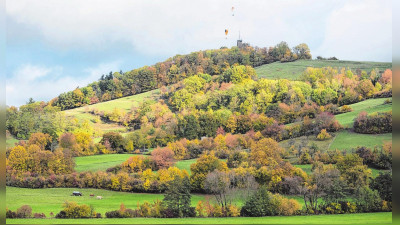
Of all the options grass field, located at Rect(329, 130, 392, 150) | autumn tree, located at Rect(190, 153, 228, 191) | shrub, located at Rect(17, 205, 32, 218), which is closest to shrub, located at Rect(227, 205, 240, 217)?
autumn tree, located at Rect(190, 153, 228, 191)

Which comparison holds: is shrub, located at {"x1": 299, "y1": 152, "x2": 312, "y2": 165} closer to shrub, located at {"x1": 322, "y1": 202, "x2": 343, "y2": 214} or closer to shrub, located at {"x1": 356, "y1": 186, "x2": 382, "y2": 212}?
shrub, located at {"x1": 356, "y1": 186, "x2": 382, "y2": 212}

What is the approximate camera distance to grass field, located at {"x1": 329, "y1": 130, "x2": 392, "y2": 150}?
62.6 metres

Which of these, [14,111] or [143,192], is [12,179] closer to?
[143,192]

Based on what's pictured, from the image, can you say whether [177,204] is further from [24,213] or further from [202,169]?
[202,169]

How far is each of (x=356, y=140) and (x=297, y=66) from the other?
79.0 m

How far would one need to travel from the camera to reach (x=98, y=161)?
71.9m

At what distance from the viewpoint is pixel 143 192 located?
53.3 metres

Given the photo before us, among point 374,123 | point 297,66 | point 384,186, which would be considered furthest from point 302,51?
point 384,186

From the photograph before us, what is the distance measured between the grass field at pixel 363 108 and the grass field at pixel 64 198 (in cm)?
4080

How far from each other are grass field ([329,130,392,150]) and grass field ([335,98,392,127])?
234 inches

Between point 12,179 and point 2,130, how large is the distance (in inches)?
1762

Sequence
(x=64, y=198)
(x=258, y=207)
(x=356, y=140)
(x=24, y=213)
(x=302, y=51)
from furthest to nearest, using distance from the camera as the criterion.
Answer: (x=302, y=51) → (x=356, y=140) → (x=64, y=198) → (x=24, y=213) → (x=258, y=207)

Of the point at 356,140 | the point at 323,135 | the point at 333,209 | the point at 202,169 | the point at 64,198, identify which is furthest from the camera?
the point at 323,135

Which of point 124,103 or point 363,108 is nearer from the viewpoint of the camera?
point 363,108
